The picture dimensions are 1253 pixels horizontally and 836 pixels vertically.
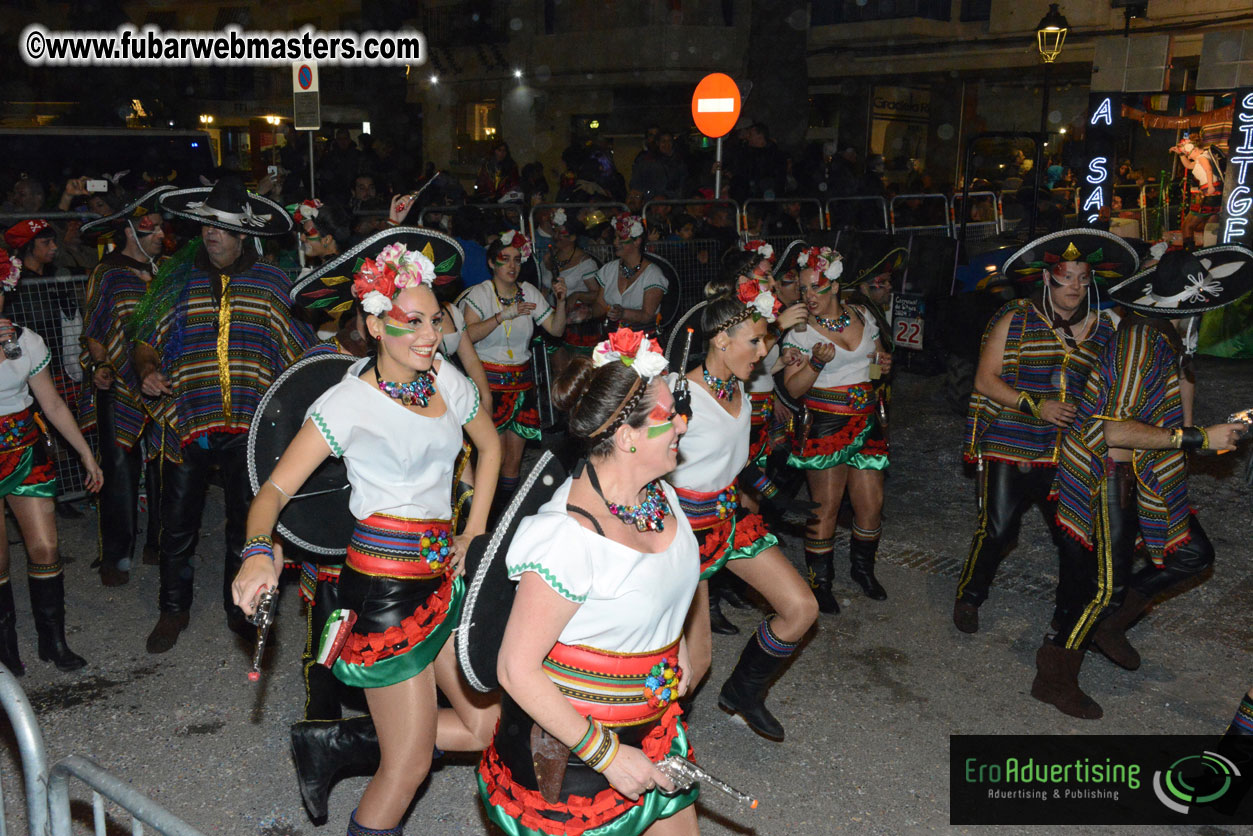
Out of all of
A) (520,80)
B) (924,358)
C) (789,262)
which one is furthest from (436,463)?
(520,80)

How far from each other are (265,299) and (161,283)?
676mm

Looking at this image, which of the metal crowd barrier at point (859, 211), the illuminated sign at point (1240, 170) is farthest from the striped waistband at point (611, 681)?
the illuminated sign at point (1240, 170)

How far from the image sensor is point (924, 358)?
12609mm

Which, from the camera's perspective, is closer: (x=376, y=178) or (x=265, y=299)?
(x=265, y=299)

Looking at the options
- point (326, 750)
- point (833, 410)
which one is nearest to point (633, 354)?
point (326, 750)

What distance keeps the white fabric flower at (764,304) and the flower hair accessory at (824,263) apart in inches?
63.9

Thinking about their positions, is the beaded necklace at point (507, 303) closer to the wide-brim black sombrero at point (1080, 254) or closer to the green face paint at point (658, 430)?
the wide-brim black sombrero at point (1080, 254)

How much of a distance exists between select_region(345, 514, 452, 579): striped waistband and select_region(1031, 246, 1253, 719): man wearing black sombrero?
3046 mm

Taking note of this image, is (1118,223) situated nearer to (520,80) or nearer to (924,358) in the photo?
(924,358)

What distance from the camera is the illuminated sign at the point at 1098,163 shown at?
12070mm

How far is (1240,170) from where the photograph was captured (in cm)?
1140

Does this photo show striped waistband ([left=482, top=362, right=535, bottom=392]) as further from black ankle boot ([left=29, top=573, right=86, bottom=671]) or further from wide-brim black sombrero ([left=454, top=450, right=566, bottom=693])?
wide-brim black sombrero ([left=454, top=450, right=566, bottom=693])

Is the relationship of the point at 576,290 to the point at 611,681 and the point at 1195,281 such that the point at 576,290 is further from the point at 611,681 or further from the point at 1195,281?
the point at 611,681

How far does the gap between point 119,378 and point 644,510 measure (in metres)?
4.38
